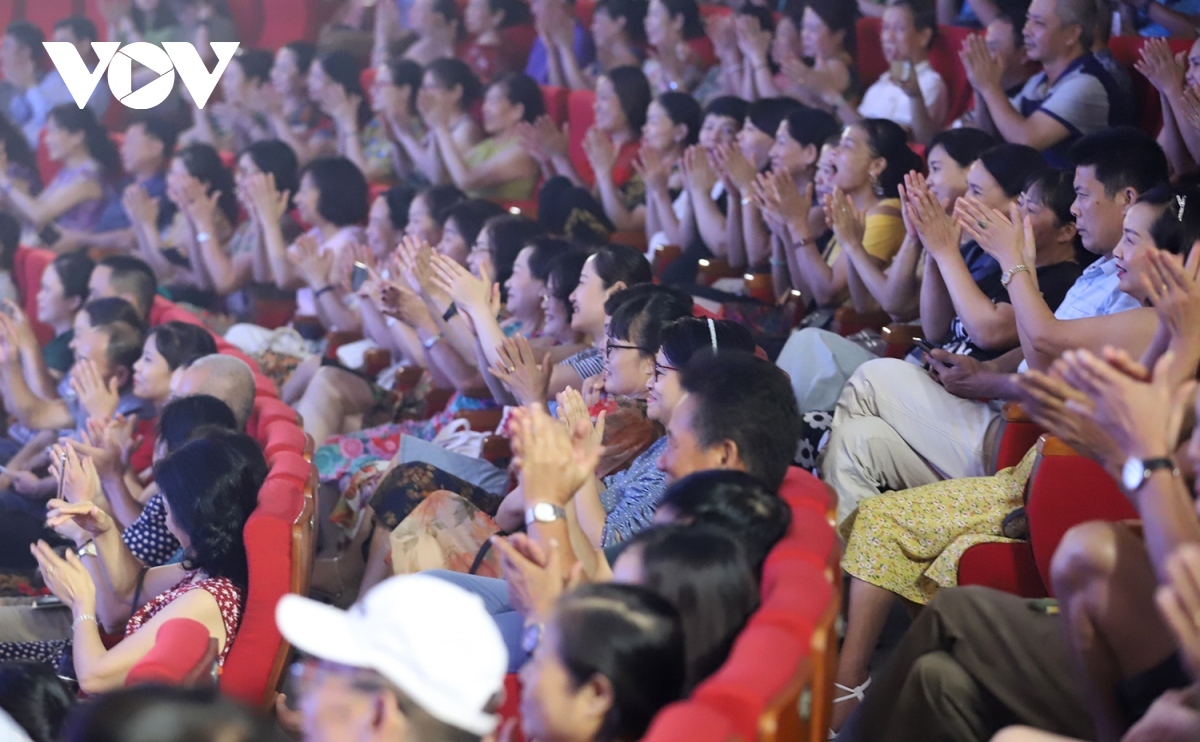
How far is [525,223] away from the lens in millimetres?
3488

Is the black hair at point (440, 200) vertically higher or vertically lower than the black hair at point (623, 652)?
lower

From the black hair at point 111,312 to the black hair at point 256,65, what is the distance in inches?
100

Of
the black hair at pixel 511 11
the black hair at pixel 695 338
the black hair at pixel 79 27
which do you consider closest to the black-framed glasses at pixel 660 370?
the black hair at pixel 695 338

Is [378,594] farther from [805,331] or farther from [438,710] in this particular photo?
[805,331]

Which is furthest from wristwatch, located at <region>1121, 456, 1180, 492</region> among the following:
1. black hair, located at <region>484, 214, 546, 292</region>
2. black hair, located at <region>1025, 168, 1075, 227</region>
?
black hair, located at <region>484, 214, 546, 292</region>

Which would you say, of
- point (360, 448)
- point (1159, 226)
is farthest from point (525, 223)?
point (1159, 226)

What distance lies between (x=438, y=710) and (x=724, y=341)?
3.79 feet

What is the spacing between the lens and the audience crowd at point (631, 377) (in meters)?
1.46

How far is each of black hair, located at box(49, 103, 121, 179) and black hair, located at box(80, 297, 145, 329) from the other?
2051 millimetres

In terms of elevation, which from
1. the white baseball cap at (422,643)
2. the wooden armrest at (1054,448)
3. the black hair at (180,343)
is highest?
the white baseball cap at (422,643)

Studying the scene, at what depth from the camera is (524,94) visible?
4.70 metres

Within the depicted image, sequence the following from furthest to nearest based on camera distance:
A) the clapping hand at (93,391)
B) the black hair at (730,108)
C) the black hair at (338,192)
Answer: the black hair at (338,192) → the black hair at (730,108) → the clapping hand at (93,391)

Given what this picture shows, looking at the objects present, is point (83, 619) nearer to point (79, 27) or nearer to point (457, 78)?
point (457, 78)

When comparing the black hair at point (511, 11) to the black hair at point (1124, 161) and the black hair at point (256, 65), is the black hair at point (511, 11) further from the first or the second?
the black hair at point (1124, 161)
